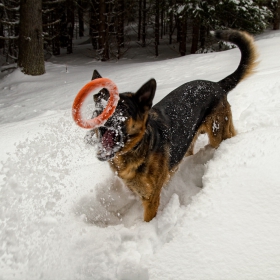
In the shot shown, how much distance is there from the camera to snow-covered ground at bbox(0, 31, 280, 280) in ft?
6.53

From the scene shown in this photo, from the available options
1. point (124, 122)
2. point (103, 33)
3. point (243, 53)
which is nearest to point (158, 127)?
point (124, 122)

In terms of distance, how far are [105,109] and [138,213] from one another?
1.59m

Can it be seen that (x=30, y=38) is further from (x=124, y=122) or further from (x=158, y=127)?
(x=124, y=122)

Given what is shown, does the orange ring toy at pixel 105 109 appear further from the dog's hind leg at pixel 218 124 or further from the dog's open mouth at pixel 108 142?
the dog's hind leg at pixel 218 124

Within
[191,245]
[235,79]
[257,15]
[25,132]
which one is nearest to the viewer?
[191,245]

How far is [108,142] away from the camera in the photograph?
2.21 metres

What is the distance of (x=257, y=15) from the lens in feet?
37.5

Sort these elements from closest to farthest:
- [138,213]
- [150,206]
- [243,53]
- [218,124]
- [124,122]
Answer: [124,122] < [150,206] < [138,213] < [218,124] < [243,53]

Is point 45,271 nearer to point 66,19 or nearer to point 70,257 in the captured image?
point 70,257

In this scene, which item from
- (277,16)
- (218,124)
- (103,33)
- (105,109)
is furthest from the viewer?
(277,16)

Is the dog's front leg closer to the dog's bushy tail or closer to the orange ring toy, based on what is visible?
the orange ring toy

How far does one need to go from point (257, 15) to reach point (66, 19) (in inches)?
594

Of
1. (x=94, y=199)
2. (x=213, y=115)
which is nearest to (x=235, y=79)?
(x=213, y=115)

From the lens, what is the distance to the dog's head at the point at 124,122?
84.7 inches
